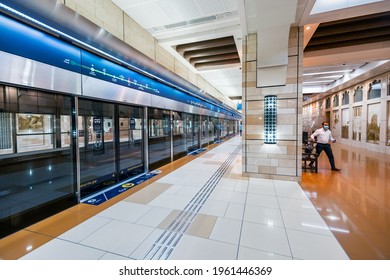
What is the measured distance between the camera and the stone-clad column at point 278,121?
415cm

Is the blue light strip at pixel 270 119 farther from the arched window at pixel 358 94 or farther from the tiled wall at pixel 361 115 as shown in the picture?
the arched window at pixel 358 94

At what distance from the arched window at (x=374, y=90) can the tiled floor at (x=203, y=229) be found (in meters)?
8.93

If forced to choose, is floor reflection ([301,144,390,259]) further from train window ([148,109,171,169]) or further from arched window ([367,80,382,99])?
arched window ([367,80,382,99])

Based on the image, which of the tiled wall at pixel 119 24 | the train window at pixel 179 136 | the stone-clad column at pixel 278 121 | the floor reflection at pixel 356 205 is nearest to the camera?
the floor reflection at pixel 356 205

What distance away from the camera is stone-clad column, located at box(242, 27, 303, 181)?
415 cm

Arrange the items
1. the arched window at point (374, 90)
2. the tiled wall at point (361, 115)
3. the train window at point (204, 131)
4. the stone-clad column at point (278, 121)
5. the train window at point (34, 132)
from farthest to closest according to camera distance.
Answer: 1. the train window at point (204, 131)
2. the arched window at point (374, 90)
3. the tiled wall at point (361, 115)
4. the train window at point (34, 132)
5. the stone-clad column at point (278, 121)

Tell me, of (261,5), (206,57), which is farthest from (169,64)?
(261,5)

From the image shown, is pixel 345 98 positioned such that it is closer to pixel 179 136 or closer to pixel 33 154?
pixel 179 136

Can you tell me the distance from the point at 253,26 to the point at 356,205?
393 centimetres

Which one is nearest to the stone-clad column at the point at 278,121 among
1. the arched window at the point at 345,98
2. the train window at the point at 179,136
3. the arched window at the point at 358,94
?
the train window at the point at 179,136

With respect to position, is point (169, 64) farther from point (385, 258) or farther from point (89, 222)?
point (385, 258)

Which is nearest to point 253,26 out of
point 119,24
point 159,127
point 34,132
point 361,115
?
point 119,24

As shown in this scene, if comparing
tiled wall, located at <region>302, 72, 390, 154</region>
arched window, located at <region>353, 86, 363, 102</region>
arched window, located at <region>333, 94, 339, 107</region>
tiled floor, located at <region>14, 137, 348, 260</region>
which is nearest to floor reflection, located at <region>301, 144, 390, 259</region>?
tiled floor, located at <region>14, 137, 348, 260</region>

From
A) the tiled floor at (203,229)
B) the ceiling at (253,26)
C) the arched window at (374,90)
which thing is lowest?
the tiled floor at (203,229)
